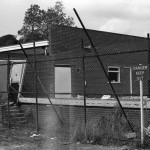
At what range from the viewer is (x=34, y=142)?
9844 millimetres

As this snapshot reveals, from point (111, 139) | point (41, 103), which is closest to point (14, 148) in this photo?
point (111, 139)

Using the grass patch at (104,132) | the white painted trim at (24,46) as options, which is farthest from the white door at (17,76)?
the white painted trim at (24,46)

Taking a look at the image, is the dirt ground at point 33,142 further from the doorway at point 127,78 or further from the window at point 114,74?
the doorway at point 127,78

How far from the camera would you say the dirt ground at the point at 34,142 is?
29.1 ft

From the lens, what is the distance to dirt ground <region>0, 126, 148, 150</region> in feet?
29.1

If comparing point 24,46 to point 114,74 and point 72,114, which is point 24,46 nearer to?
point 114,74

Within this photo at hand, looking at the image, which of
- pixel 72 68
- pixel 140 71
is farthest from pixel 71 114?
pixel 72 68

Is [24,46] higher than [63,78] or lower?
higher

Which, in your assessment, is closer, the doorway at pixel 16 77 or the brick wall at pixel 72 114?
the brick wall at pixel 72 114

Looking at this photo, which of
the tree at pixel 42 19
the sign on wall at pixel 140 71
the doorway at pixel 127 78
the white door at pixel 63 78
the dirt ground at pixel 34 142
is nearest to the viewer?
the sign on wall at pixel 140 71

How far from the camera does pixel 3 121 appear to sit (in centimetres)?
1386

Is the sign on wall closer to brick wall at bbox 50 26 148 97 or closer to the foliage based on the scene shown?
the foliage

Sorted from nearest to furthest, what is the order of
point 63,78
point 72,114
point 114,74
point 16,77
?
point 72,114, point 16,77, point 63,78, point 114,74

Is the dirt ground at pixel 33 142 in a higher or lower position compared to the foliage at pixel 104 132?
lower
